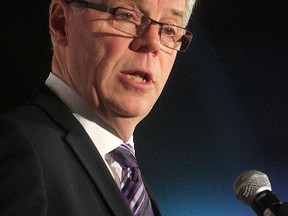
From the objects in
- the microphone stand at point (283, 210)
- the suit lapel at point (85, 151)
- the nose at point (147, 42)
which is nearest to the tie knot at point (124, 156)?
the suit lapel at point (85, 151)

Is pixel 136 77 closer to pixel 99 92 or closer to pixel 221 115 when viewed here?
pixel 99 92

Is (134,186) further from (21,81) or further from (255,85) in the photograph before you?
(255,85)

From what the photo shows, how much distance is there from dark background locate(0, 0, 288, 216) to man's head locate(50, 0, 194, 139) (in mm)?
985

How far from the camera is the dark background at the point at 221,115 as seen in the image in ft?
7.32

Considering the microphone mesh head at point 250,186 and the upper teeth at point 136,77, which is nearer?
the microphone mesh head at point 250,186

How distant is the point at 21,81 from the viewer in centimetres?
203

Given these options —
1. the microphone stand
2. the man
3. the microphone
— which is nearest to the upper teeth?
the man

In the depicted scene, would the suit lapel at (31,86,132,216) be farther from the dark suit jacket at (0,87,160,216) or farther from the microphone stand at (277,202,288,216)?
the microphone stand at (277,202,288,216)

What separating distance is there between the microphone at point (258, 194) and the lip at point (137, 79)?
339 mm

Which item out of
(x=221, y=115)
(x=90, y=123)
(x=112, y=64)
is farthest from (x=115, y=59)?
(x=221, y=115)

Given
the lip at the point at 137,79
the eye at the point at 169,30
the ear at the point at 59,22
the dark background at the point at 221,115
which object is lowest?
the dark background at the point at 221,115

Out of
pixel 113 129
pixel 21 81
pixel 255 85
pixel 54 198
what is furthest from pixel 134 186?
pixel 255 85

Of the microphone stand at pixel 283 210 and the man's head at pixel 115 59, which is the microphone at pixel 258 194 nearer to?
the microphone stand at pixel 283 210

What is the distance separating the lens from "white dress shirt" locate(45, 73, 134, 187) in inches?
45.9
